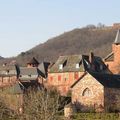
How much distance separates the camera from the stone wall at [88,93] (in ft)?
254

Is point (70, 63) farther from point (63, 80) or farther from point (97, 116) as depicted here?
point (97, 116)

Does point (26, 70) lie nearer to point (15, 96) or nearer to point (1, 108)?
point (15, 96)

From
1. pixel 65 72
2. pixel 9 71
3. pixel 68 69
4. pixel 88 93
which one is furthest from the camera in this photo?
pixel 9 71

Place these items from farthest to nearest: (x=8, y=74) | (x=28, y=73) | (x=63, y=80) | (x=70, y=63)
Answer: (x=8, y=74) → (x=28, y=73) → (x=63, y=80) → (x=70, y=63)

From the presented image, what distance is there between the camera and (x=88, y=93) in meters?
79.1

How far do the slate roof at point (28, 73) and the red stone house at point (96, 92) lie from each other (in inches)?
1447

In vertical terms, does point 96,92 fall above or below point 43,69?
below

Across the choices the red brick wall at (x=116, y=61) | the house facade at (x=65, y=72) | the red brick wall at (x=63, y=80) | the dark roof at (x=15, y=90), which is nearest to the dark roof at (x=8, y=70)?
the house facade at (x=65, y=72)

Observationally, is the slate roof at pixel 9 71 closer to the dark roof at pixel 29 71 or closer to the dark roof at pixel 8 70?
the dark roof at pixel 8 70

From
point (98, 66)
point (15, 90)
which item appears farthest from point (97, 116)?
point (98, 66)

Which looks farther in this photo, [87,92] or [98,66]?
[98,66]

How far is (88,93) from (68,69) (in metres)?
20.7

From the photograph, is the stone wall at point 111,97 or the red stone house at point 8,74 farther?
the red stone house at point 8,74

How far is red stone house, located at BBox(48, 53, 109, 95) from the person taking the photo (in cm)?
9825
